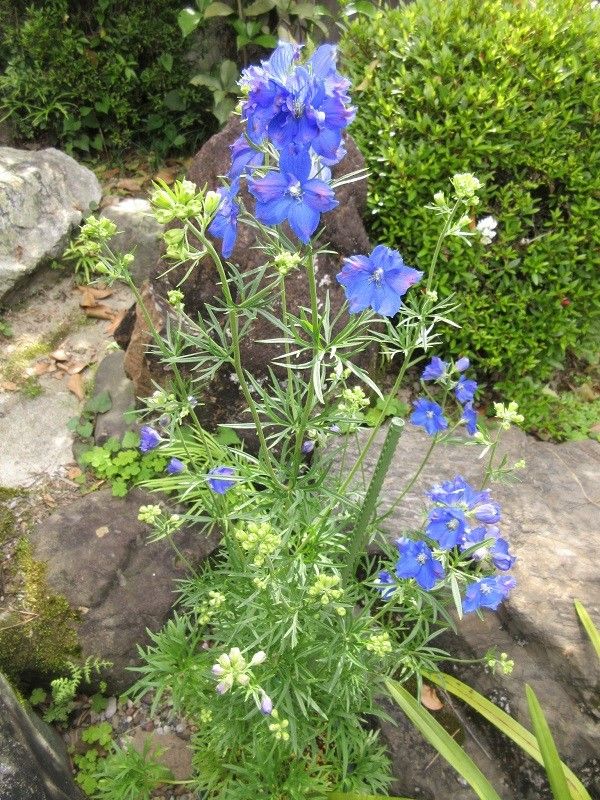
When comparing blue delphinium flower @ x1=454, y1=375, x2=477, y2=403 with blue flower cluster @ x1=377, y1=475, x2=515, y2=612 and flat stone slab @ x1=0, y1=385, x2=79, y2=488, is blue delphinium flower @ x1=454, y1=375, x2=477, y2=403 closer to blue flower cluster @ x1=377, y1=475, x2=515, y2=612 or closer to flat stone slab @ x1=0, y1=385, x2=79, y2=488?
blue flower cluster @ x1=377, y1=475, x2=515, y2=612

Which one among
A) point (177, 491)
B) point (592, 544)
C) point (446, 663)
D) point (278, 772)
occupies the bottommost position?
point (278, 772)

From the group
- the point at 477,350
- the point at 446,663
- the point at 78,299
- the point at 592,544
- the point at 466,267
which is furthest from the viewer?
the point at 78,299

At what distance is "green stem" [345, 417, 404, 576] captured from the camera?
1.89m

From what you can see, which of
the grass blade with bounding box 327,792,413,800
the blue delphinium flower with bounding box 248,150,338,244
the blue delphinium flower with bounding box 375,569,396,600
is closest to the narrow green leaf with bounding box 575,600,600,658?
→ the blue delphinium flower with bounding box 375,569,396,600

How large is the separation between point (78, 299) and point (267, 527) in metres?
3.38

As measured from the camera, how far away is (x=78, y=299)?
14.9 feet

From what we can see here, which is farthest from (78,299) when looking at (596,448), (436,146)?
(596,448)

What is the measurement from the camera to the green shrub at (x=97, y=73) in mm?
4945

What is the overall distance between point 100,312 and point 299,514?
2.84 meters

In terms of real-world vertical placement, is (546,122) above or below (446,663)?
above

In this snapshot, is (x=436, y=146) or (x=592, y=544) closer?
(x=592, y=544)

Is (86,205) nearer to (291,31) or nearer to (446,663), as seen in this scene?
(291,31)

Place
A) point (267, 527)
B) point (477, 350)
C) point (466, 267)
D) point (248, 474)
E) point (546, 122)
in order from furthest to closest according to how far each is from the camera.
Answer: point (477, 350)
point (466, 267)
point (546, 122)
point (248, 474)
point (267, 527)

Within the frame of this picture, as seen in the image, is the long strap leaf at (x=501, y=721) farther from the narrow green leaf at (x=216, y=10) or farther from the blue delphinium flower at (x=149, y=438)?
the narrow green leaf at (x=216, y=10)
